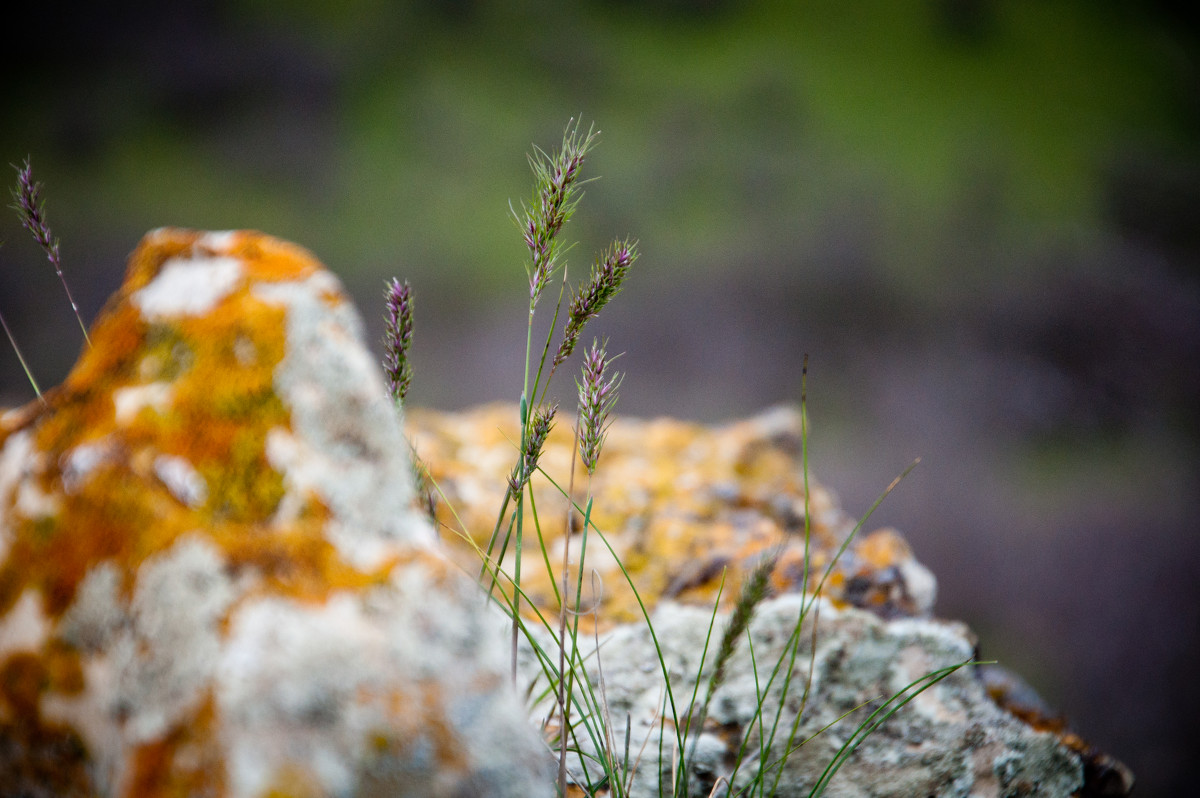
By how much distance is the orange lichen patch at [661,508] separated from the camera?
903 millimetres

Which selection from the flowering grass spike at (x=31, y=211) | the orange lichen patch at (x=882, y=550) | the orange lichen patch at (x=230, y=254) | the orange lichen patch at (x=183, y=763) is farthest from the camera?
the orange lichen patch at (x=882, y=550)

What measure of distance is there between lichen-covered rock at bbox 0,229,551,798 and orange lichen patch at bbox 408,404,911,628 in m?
0.35

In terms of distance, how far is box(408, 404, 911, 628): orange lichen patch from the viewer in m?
0.90

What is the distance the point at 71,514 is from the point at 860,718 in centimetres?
84

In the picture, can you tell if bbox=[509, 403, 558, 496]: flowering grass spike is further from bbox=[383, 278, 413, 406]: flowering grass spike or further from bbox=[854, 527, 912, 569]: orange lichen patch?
bbox=[854, 527, 912, 569]: orange lichen patch

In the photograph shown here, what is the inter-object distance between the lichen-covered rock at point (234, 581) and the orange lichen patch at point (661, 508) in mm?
350

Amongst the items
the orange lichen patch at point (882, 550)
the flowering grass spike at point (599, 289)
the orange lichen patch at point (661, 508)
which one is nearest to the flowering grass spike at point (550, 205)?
the flowering grass spike at point (599, 289)

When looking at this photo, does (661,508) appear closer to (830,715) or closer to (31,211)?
(830,715)

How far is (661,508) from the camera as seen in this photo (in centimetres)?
115

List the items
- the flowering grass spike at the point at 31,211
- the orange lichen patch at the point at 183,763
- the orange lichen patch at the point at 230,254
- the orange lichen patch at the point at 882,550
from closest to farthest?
the orange lichen patch at the point at 183,763 → the orange lichen patch at the point at 230,254 → the flowering grass spike at the point at 31,211 → the orange lichen patch at the point at 882,550

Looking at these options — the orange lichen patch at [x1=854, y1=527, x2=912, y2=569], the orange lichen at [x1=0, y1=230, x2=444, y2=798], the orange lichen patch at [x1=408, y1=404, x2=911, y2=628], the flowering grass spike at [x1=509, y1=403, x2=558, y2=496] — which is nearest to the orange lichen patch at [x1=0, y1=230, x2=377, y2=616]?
the orange lichen at [x1=0, y1=230, x2=444, y2=798]

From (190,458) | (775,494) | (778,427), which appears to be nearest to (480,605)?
(190,458)

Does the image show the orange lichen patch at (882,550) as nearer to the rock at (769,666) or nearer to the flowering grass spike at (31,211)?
the rock at (769,666)

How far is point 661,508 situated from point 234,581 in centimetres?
89
